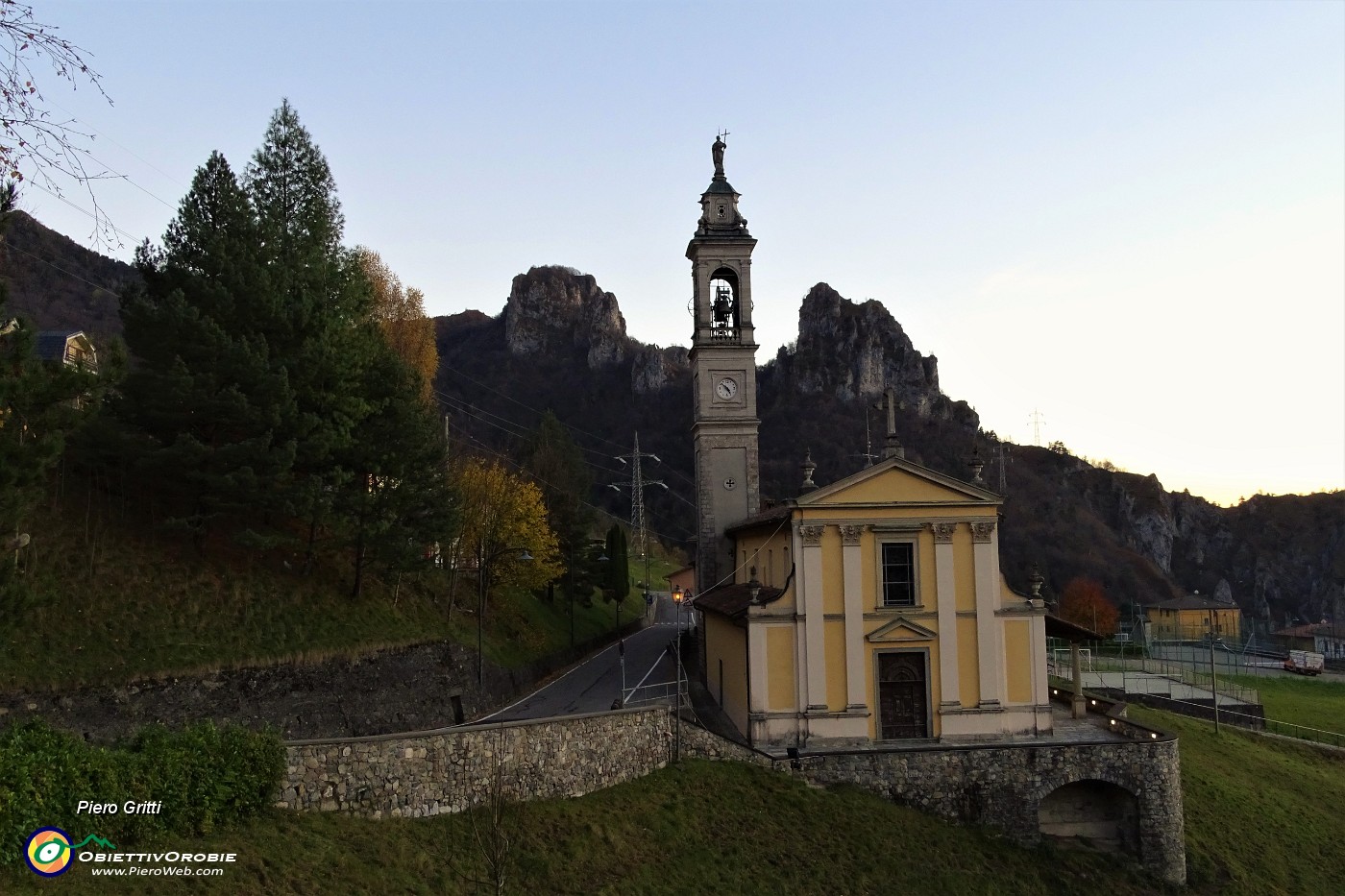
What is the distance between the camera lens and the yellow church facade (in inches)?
1021

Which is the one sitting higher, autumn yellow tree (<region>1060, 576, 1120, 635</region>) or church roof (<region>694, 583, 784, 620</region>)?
church roof (<region>694, 583, 784, 620</region>)

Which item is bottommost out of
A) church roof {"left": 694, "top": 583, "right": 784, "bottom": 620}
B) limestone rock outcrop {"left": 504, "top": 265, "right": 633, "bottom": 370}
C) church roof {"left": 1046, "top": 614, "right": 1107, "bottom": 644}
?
church roof {"left": 1046, "top": 614, "right": 1107, "bottom": 644}

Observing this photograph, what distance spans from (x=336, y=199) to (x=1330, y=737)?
151 feet

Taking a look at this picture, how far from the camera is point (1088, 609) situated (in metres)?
77.1

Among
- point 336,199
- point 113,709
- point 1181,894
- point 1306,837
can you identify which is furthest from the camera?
point 336,199

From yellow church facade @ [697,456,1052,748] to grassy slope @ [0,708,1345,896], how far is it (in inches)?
103

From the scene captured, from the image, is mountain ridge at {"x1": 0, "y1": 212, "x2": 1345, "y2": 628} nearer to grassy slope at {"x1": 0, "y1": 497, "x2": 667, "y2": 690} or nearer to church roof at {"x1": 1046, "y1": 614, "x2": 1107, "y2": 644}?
church roof at {"x1": 1046, "y1": 614, "x2": 1107, "y2": 644}

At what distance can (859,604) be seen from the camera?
26.2m

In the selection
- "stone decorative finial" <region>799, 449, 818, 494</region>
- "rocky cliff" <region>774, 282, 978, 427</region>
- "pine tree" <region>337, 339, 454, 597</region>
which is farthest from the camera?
"rocky cliff" <region>774, 282, 978, 427</region>

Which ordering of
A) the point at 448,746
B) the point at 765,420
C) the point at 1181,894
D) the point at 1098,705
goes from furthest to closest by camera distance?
the point at 765,420 → the point at 1098,705 → the point at 1181,894 → the point at 448,746

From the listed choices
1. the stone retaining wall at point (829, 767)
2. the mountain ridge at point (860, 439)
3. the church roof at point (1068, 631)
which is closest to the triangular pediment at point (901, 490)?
the church roof at point (1068, 631)

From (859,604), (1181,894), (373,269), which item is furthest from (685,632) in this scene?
(1181,894)

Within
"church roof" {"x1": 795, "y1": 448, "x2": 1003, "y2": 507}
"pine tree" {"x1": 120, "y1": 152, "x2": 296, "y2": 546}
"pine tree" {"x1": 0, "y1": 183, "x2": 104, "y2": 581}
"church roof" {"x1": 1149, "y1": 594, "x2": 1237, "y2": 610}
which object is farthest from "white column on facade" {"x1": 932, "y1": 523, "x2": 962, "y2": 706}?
"church roof" {"x1": 1149, "y1": 594, "x2": 1237, "y2": 610}

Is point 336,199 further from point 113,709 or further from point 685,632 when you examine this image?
point 685,632
